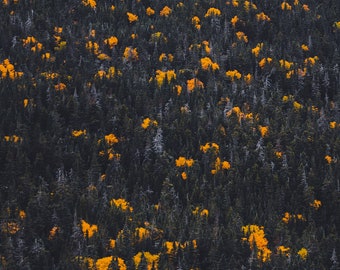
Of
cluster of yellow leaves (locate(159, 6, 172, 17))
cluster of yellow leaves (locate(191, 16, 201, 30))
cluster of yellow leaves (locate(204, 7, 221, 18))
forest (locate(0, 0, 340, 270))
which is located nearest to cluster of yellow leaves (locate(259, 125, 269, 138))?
forest (locate(0, 0, 340, 270))

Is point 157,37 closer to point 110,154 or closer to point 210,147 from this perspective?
point 210,147

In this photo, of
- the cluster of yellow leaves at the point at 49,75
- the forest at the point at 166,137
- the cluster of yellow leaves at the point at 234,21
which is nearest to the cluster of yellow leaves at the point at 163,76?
the forest at the point at 166,137

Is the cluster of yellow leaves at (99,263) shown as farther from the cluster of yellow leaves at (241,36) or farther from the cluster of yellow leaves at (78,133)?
the cluster of yellow leaves at (241,36)

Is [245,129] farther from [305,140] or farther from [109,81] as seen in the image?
[109,81]

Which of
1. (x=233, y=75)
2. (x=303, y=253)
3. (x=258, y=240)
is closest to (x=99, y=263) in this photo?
(x=258, y=240)

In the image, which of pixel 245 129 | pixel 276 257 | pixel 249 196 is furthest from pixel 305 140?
pixel 276 257

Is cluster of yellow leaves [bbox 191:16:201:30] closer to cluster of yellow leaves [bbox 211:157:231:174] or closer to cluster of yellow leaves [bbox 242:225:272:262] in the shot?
cluster of yellow leaves [bbox 211:157:231:174]
